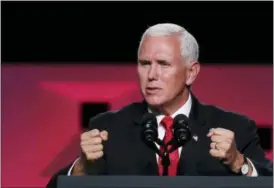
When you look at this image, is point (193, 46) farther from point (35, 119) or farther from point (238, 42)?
point (35, 119)

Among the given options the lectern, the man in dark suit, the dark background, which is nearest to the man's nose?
the man in dark suit

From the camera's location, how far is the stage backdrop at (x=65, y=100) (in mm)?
2926

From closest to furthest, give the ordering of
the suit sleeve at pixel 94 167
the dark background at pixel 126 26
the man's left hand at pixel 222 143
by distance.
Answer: the man's left hand at pixel 222 143 → the suit sleeve at pixel 94 167 → the dark background at pixel 126 26

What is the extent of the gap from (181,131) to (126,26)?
4.70ft

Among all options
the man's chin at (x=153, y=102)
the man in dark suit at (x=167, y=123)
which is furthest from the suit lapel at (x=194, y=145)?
the man's chin at (x=153, y=102)

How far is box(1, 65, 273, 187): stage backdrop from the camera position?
2926mm

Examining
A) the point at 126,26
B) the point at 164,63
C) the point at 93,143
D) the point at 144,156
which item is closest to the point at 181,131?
the point at 93,143

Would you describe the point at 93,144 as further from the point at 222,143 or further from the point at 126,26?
the point at 126,26

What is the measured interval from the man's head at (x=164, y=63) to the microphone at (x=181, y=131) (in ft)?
1.10

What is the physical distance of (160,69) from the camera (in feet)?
6.04

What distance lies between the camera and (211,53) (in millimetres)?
2867

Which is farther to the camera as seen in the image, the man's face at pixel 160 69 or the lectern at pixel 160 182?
the man's face at pixel 160 69

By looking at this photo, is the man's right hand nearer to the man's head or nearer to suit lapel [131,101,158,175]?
suit lapel [131,101,158,175]

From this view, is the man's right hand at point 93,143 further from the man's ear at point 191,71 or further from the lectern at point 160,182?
the man's ear at point 191,71
